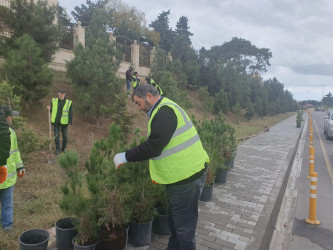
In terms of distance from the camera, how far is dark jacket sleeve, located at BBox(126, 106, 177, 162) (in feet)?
8.25

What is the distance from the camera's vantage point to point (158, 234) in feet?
12.6

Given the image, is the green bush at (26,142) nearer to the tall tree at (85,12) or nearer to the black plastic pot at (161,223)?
the black plastic pot at (161,223)

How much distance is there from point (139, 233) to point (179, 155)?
1391mm

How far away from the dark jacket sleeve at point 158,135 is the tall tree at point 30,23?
8.70 meters

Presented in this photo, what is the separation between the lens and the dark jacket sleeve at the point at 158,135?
2.51 m

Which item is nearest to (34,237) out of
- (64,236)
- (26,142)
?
(64,236)

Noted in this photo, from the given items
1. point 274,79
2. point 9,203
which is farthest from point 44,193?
point 274,79

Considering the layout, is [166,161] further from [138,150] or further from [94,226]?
[94,226]

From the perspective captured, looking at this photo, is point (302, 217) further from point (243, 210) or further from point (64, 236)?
point (64, 236)

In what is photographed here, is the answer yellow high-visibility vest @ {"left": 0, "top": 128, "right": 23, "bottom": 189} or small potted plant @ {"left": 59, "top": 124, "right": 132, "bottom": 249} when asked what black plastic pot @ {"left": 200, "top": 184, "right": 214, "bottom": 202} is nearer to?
small potted plant @ {"left": 59, "top": 124, "right": 132, "bottom": 249}

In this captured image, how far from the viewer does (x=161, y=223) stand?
3.79m

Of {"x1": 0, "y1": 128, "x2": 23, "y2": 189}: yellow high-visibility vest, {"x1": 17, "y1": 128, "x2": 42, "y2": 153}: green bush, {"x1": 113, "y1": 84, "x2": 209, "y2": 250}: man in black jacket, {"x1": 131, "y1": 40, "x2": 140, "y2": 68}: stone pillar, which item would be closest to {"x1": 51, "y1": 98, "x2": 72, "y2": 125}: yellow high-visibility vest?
{"x1": 17, "y1": 128, "x2": 42, "y2": 153}: green bush

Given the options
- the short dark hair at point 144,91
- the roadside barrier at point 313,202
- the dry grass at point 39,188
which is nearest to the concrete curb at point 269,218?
the roadside barrier at point 313,202

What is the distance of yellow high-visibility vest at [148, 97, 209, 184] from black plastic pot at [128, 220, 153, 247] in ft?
3.25
